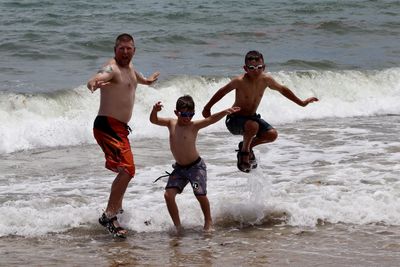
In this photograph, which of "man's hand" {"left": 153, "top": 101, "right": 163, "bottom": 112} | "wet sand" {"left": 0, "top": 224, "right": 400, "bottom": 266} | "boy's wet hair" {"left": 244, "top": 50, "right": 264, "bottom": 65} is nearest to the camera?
"wet sand" {"left": 0, "top": 224, "right": 400, "bottom": 266}

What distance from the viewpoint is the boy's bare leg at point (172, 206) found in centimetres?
734

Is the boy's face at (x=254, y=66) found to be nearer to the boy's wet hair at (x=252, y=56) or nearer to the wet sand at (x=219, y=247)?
the boy's wet hair at (x=252, y=56)

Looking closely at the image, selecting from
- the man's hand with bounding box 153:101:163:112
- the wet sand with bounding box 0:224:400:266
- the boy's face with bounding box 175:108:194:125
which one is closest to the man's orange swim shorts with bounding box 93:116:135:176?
the man's hand with bounding box 153:101:163:112

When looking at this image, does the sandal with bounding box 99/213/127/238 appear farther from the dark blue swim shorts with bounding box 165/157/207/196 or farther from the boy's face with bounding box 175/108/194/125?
the boy's face with bounding box 175/108/194/125

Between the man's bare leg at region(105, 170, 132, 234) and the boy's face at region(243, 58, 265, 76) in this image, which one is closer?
the man's bare leg at region(105, 170, 132, 234)

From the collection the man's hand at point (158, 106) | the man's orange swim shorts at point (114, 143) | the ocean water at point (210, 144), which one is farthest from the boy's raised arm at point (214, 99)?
the man's orange swim shorts at point (114, 143)

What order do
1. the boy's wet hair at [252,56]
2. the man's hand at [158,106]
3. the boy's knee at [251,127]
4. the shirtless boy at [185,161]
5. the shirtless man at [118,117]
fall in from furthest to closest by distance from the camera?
the boy's knee at [251,127] → the boy's wet hair at [252,56] → the shirtless boy at [185,161] → the man's hand at [158,106] → the shirtless man at [118,117]

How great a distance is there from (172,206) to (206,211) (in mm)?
319

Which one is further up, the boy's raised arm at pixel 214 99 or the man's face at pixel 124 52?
the man's face at pixel 124 52

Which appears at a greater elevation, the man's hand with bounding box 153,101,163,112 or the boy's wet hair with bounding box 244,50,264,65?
the boy's wet hair with bounding box 244,50,264,65

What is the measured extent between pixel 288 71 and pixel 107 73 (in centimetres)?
1114

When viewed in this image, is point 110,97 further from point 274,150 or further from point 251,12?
point 251,12

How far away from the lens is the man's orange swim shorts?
23.5ft

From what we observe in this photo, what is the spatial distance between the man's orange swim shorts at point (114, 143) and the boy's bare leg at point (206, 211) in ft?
2.28
